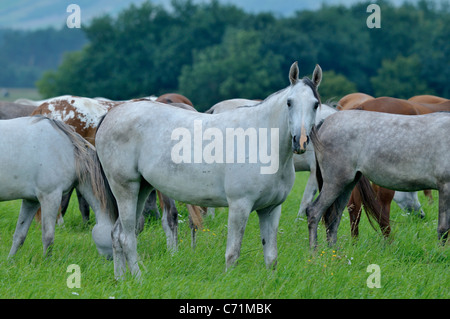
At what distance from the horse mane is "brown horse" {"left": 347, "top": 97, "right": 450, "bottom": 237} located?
269cm

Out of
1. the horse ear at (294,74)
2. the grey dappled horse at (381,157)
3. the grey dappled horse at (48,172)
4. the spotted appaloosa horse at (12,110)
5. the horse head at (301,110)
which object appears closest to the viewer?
the horse head at (301,110)

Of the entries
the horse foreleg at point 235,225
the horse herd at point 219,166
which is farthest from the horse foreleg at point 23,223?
the horse foreleg at point 235,225

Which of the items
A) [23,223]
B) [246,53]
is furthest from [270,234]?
[246,53]

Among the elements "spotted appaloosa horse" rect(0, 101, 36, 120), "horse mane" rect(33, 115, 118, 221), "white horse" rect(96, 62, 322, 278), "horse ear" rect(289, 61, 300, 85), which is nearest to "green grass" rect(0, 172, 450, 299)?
"white horse" rect(96, 62, 322, 278)

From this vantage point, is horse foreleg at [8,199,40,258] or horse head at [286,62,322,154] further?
horse foreleg at [8,199,40,258]

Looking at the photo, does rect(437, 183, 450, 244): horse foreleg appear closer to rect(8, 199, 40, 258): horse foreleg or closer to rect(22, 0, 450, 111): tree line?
rect(8, 199, 40, 258): horse foreleg

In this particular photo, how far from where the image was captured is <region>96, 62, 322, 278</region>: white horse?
15.3 feet

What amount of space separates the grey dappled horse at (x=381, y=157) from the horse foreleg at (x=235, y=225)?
119cm

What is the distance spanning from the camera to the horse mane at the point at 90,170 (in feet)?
18.4

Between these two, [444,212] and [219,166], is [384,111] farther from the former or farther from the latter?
[219,166]

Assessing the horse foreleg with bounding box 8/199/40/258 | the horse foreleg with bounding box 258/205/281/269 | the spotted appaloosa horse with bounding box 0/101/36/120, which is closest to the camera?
the horse foreleg with bounding box 258/205/281/269

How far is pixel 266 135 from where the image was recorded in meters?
4.77

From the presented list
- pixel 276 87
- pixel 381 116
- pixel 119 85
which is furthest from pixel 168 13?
pixel 381 116

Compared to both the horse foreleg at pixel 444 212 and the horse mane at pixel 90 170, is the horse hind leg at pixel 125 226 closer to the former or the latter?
the horse mane at pixel 90 170
